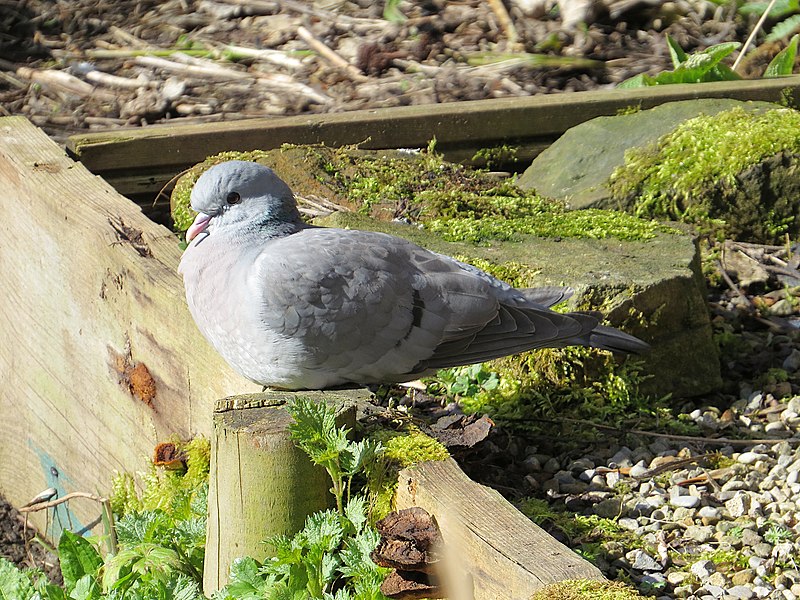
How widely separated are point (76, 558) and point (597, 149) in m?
2.83

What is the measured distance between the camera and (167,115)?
16.6 ft

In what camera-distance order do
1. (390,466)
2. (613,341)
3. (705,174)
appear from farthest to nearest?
(705,174) < (613,341) < (390,466)

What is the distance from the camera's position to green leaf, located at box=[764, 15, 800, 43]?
5.50m

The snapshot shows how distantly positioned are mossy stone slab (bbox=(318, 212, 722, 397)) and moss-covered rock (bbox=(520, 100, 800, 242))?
2.08ft

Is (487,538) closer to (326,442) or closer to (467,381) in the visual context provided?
(326,442)

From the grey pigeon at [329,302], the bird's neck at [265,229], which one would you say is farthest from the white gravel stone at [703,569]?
the bird's neck at [265,229]

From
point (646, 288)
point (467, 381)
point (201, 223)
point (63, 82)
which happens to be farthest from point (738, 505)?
point (63, 82)

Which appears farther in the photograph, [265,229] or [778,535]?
[265,229]

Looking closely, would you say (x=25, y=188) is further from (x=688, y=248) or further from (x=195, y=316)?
(x=688, y=248)

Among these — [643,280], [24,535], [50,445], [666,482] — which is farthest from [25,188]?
[666,482]

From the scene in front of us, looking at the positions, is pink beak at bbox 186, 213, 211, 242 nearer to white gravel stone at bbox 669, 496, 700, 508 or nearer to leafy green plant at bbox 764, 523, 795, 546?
white gravel stone at bbox 669, 496, 700, 508

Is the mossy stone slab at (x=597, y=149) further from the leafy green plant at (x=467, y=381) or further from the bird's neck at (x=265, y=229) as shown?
the bird's neck at (x=265, y=229)

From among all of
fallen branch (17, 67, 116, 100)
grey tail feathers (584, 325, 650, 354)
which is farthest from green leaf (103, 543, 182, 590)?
fallen branch (17, 67, 116, 100)

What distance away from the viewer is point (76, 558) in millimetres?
2473
